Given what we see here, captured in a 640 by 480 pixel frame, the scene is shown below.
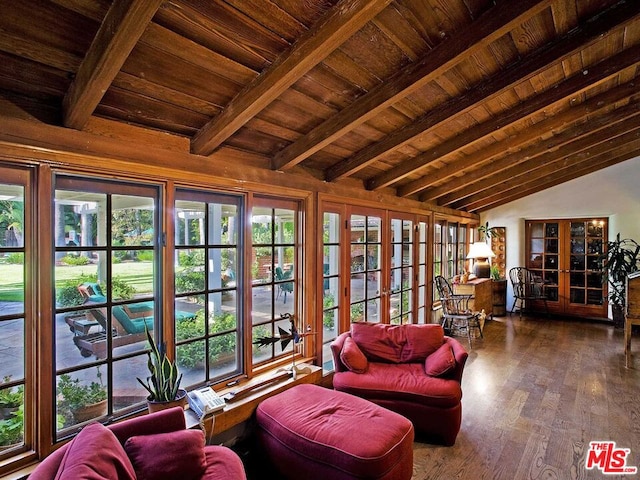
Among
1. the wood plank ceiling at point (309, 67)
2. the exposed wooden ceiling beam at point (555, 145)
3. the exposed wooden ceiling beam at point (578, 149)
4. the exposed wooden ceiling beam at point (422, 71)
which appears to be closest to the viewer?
the wood plank ceiling at point (309, 67)

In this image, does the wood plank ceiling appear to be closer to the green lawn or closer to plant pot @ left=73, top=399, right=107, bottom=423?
the green lawn

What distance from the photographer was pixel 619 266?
5910 mm

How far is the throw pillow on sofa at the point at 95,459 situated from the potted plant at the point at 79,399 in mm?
507

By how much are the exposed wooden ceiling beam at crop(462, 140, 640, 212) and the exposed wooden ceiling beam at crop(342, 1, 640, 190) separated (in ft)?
10.1

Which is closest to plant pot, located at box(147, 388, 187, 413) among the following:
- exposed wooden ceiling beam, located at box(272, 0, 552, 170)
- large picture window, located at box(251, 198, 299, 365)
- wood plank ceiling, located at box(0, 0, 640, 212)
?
large picture window, located at box(251, 198, 299, 365)

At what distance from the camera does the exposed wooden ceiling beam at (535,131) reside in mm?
3133

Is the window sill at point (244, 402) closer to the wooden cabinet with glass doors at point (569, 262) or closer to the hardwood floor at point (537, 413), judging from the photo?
the hardwood floor at point (537, 413)

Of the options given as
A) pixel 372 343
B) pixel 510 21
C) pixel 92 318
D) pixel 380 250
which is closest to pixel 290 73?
pixel 510 21

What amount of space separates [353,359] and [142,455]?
69.5 inches

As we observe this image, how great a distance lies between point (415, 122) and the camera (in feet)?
9.28

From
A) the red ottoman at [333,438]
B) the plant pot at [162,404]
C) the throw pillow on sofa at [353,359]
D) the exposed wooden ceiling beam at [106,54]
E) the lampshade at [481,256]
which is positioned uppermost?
the exposed wooden ceiling beam at [106,54]

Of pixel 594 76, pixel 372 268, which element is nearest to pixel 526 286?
pixel 372 268

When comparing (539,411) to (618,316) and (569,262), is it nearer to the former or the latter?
(618,316)

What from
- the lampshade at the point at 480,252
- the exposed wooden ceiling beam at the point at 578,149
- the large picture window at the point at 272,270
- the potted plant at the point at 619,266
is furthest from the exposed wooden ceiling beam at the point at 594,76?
the potted plant at the point at 619,266
